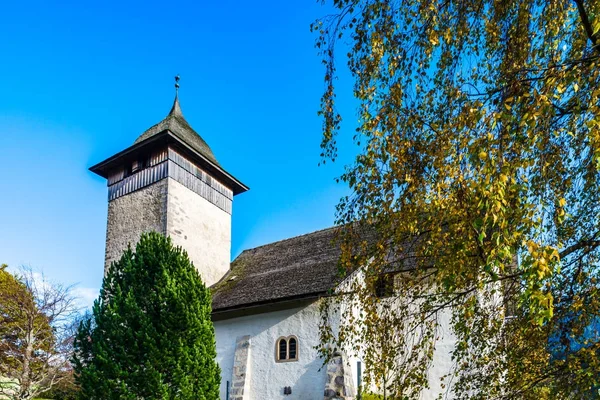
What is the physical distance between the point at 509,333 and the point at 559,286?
921mm

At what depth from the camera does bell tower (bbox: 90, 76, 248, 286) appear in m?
22.6

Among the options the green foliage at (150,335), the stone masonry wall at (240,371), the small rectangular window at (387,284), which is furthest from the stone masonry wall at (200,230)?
the small rectangular window at (387,284)

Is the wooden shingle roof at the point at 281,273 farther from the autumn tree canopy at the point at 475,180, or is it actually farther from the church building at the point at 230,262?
the autumn tree canopy at the point at 475,180

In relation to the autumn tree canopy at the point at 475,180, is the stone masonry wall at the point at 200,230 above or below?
above

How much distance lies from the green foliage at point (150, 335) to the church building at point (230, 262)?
157 inches

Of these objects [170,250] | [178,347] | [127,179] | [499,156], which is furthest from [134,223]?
[499,156]

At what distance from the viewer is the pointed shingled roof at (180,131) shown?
23.9 m

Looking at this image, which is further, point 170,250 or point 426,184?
point 170,250

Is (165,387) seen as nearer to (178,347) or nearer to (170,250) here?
(178,347)

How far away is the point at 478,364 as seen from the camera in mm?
6891

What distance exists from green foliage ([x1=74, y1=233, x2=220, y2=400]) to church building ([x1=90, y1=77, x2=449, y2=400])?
3985 mm

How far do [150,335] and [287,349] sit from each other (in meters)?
5.92

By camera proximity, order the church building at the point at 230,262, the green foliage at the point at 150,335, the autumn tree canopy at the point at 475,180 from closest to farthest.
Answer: the autumn tree canopy at the point at 475,180 → the green foliage at the point at 150,335 → the church building at the point at 230,262

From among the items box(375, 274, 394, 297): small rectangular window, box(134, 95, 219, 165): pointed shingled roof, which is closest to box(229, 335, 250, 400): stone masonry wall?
box(134, 95, 219, 165): pointed shingled roof
